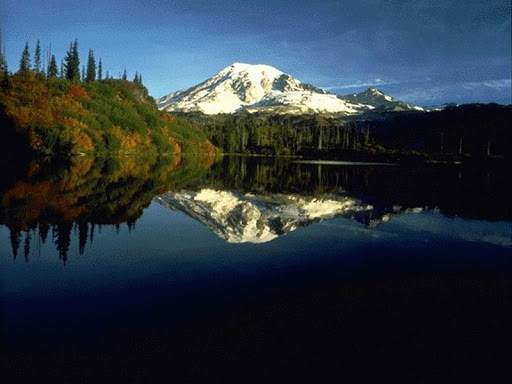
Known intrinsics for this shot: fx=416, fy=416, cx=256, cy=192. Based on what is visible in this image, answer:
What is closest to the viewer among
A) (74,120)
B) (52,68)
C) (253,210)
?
(253,210)

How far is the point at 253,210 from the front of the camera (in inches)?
1144

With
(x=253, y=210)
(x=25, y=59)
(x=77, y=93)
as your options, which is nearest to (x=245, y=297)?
(x=253, y=210)

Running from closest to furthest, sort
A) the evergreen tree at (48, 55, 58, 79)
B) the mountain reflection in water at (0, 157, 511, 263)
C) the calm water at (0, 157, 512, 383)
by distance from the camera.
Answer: the calm water at (0, 157, 512, 383), the mountain reflection in water at (0, 157, 511, 263), the evergreen tree at (48, 55, 58, 79)

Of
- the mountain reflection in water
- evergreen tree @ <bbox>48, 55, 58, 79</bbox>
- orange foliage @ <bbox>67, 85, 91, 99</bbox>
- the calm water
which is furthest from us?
evergreen tree @ <bbox>48, 55, 58, 79</bbox>

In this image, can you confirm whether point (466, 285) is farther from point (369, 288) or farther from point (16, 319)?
point (16, 319)

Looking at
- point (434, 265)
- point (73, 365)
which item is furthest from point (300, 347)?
point (434, 265)

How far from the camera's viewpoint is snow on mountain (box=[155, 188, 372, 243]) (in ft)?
72.0

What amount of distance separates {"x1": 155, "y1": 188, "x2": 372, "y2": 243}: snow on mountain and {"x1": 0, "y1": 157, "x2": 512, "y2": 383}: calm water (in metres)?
0.27

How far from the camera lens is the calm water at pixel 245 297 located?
8.27 meters

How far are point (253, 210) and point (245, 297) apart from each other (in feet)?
56.7

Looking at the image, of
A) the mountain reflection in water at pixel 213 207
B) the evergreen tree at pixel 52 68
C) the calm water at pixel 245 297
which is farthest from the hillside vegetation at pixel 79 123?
the calm water at pixel 245 297

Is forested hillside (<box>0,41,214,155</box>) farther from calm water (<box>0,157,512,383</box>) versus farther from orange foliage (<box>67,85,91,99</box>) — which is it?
calm water (<box>0,157,512,383</box>)

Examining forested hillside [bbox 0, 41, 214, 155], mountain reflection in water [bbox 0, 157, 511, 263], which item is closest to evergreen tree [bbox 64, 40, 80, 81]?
forested hillside [bbox 0, 41, 214, 155]

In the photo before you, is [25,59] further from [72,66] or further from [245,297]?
[245,297]
